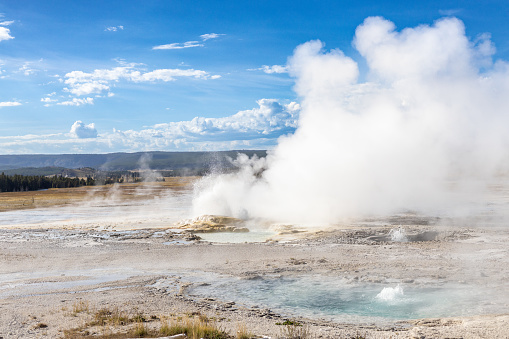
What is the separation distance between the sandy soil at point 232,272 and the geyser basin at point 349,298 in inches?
7.9

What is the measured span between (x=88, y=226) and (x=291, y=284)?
23002 mm

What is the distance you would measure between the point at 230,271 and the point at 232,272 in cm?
19

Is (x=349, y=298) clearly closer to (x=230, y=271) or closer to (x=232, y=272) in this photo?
(x=232, y=272)

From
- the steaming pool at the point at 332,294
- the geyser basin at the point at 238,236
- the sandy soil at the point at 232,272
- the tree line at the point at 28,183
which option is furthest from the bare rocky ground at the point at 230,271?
the tree line at the point at 28,183

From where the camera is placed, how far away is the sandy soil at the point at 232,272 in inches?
410

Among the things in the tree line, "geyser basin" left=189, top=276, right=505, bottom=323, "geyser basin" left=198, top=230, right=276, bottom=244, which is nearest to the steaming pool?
"geyser basin" left=189, top=276, right=505, bottom=323

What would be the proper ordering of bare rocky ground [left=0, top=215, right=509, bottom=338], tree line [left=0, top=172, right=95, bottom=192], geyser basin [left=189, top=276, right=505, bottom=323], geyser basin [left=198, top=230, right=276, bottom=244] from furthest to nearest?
1. tree line [left=0, top=172, right=95, bottom=192]
2. geyser basin [left=198, top=230, right=276, bottom=244]
3. geyser basin [left=189, top=276, right=505, bottom=323]
4. bare rocky ground [left=0, top=215, right=509, bottom=338]

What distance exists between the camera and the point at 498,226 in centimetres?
2538

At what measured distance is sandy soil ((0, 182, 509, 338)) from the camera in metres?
10.4

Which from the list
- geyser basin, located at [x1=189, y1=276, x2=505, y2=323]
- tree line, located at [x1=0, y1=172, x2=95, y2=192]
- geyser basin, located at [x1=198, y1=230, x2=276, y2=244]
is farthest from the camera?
tree line, located at [x1=0, y1=172, x2=95, y2=192]

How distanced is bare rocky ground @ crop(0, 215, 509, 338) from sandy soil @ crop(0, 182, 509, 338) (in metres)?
0.04

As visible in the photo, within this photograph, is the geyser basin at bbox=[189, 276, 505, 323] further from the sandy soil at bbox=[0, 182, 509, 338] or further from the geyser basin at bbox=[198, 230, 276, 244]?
the geyser basin at bbox=[198, 230, 276, 244]

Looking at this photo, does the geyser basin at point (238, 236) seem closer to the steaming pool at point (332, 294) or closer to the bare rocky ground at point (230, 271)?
the bare rocky ground at point (230, 271)

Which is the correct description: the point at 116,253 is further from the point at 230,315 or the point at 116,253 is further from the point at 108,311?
the point at 230,315
